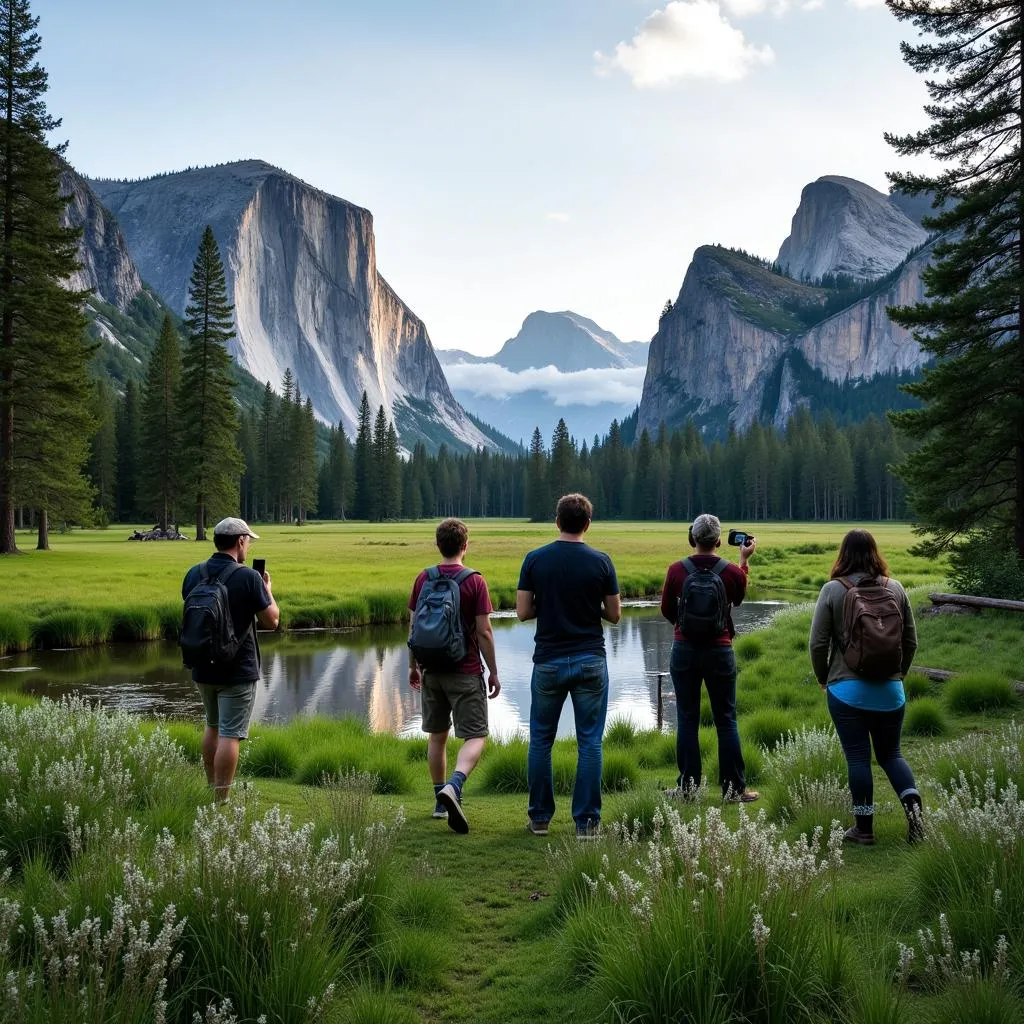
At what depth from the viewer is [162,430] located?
6900cm

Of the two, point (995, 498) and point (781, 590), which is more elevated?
point (995, 498)

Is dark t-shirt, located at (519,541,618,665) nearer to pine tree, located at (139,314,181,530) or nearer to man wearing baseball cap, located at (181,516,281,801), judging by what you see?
man wearing baseball cap, located at (181,516,281,801)

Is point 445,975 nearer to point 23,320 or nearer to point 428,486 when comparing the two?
point 23,320

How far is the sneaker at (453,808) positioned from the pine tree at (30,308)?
36001 mm

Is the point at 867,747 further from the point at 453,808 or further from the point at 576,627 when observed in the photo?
the point at 453,808

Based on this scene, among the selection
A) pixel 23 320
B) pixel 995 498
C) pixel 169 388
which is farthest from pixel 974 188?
pixel 169 388

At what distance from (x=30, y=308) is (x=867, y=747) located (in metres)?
40.2

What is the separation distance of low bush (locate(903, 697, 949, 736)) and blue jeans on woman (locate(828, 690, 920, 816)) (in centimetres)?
521

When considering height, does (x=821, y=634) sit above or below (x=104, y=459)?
below

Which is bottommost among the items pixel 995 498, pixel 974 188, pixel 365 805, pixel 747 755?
pixel 747 755

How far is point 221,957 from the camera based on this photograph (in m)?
3.84

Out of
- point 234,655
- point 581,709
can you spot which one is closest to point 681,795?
point 581,709

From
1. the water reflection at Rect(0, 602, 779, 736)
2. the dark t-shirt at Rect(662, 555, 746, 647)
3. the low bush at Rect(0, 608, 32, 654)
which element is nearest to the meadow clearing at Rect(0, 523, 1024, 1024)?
the dark t-shirt at Rect(662, 555, 746, 647)

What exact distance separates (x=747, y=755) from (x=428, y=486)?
525 feet
